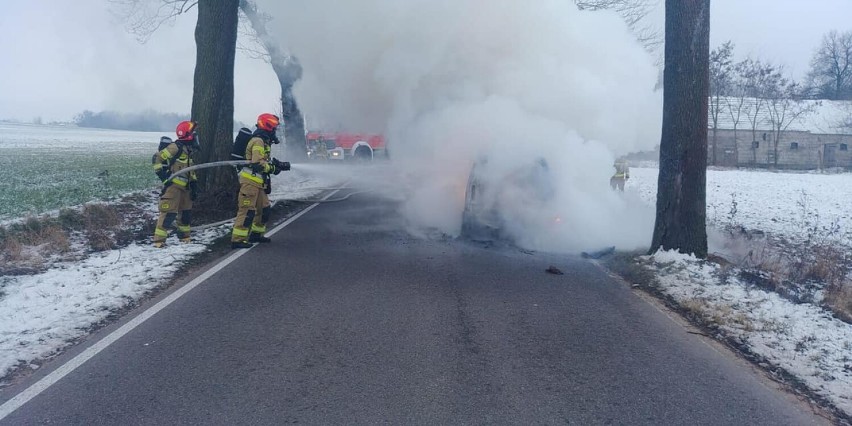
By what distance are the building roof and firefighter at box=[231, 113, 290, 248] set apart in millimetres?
41656

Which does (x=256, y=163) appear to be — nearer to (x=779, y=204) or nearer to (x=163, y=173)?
(x=163, y=173)

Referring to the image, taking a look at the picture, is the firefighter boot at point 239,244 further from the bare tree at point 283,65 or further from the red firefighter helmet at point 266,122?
the bare tree at point 283,65

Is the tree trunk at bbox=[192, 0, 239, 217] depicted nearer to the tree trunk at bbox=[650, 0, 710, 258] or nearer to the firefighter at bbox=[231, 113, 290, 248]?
the firefighter at bbox=[231, 113, 290, 248]

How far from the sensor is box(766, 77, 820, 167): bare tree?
40812 millimetres

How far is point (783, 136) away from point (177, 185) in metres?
46.3

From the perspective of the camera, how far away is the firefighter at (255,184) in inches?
321

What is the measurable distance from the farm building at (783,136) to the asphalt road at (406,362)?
4240 cm

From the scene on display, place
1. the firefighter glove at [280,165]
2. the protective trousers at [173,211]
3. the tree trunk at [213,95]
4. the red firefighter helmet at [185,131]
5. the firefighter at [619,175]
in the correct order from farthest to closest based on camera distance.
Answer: the firefighter at [619,175] → the tree trunk at [213,95] → the firefighter glove at [280,165] → the red firefighter helmet at [185,131] → the protective trousers at [173,211]

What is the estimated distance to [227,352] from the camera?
4254 mm

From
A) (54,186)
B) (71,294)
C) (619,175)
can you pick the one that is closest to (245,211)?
(71,294)

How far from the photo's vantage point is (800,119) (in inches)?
1735

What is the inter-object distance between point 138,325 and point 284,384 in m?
1.83

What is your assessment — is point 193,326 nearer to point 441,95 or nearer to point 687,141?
point 687,141

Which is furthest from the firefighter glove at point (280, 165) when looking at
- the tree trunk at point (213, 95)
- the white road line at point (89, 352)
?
the tree trunk at point (213, 95)
